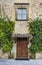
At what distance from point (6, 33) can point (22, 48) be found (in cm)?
191

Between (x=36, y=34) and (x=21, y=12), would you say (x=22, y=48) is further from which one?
(x=21, y=12)

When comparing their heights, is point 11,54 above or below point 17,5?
below

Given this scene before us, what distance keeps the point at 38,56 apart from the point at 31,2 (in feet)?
15.0

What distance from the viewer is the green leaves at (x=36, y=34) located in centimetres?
2323

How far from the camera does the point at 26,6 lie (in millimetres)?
23578

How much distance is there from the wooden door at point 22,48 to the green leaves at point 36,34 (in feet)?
2.13

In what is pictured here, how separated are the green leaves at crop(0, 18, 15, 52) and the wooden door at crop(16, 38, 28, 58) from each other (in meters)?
0.79

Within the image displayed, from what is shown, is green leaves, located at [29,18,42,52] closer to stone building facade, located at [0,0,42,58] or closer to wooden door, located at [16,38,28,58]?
stone building facade, located at [0,0,42,58]

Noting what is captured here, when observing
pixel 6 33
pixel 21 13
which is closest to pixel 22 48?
pixel 6 33

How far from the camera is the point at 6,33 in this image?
23328mm

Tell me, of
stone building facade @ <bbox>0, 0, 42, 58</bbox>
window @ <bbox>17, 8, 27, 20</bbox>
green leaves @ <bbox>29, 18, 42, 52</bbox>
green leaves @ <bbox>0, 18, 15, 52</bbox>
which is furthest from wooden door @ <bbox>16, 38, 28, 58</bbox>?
window @ <bbox>17, 8, 27, 20</bbox>

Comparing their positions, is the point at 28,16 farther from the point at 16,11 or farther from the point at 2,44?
the point at 2,44

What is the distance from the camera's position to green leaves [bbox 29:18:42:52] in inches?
915

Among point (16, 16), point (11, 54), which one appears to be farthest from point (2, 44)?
point (16, 16)
